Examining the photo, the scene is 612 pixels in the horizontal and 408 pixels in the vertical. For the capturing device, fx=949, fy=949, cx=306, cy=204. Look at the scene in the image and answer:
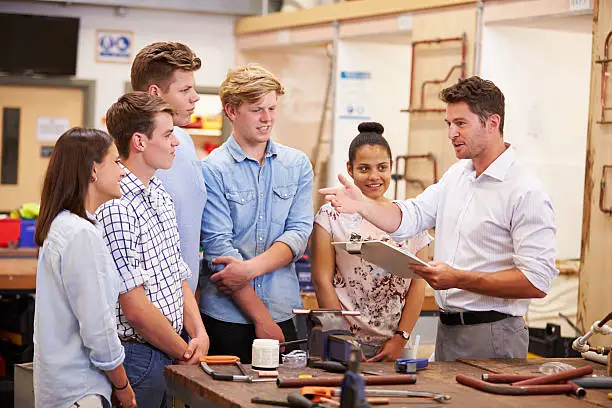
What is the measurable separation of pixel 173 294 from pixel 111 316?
42 centimetres

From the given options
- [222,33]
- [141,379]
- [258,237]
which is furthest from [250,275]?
[222,33]

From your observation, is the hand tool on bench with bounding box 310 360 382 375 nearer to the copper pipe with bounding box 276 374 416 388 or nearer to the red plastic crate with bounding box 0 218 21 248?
the copper pipe with bounding box 276 374 416 388

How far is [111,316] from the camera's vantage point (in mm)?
2902

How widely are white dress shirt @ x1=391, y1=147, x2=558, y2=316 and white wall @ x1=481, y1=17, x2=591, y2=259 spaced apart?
3.09 metres

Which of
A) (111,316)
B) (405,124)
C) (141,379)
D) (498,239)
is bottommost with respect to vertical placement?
(141,379)

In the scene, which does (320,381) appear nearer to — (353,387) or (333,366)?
(333,366)

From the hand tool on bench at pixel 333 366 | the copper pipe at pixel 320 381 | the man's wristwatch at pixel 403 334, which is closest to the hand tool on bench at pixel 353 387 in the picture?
the copper pipe at pixel 320 381

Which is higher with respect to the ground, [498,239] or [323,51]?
[323,51]

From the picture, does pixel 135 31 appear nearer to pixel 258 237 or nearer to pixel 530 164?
pixel 530 164

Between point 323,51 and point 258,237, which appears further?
point 323,51

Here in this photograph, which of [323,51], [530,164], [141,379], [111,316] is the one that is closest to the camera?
[111,316]

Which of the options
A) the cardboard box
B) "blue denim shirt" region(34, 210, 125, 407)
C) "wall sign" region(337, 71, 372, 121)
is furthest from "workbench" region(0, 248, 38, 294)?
"wall sign" region(337, 71, 372, 121)

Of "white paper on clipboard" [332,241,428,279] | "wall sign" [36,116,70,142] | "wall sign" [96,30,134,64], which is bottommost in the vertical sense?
"white paper on clipboard" [332,241,428,279]

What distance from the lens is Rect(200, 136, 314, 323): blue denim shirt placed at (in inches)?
148
